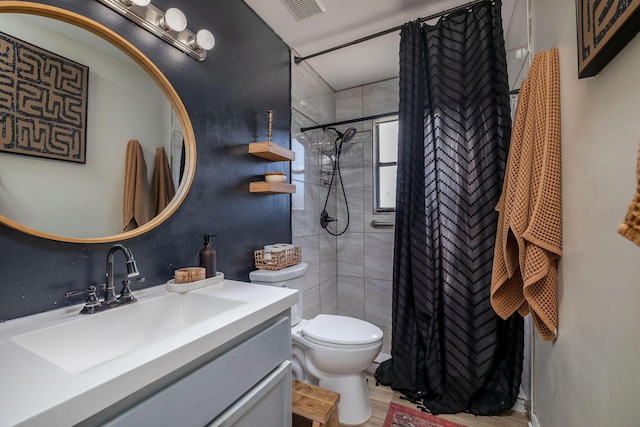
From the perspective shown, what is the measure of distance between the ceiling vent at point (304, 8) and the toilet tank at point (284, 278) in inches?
62.6

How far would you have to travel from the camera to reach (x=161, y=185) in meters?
1.16

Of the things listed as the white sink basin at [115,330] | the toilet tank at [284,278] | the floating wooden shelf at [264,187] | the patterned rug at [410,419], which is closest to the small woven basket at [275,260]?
the toilet tank at [284,278]

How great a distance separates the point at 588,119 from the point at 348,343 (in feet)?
4.29

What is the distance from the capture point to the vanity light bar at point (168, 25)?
3.44ft

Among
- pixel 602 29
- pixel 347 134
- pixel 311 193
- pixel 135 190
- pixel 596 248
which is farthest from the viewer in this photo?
pixel 347 134

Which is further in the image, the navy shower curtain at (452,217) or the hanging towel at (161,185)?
the navy shower curtain at (452,217)

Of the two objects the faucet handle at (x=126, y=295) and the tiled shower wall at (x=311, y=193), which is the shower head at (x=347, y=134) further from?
the faucet handle at (x=126, y=295)

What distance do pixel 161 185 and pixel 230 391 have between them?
0.85m

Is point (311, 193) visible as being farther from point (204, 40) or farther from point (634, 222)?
point (634, 222)

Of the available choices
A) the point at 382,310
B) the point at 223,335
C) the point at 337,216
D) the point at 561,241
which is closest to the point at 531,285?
the point at 561,241

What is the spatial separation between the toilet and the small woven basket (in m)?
0.03

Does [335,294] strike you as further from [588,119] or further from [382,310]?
[588,119]

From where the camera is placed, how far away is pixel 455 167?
1.65 m

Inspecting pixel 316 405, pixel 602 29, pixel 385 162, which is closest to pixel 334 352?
pixel 316 405
